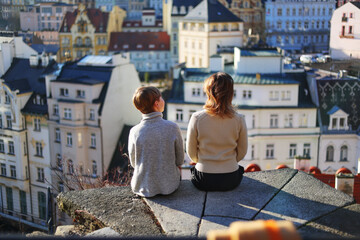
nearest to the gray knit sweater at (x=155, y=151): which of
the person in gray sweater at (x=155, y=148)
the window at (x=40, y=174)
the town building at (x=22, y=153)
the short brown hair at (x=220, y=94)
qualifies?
the person in gray sweater at (x=155, y=148)

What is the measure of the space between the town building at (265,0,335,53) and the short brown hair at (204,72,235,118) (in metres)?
9.89

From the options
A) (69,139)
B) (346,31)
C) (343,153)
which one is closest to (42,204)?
(69,139)

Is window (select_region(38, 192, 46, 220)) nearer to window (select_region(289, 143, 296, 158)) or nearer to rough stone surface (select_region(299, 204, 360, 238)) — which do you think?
window (select_region(289, 143, 296, 158))

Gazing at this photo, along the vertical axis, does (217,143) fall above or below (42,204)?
Answer: above

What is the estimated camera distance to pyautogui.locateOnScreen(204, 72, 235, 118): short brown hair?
113 inches

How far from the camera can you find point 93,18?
32531 mm

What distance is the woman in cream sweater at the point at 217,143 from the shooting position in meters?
3.02

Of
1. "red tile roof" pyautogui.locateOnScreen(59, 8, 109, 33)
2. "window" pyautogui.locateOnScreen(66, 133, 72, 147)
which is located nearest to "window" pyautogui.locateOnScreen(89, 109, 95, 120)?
"window" pyautogui.locateOnScreen(66, 133, 72, 147)

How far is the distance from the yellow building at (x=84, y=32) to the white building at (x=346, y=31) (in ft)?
72.7

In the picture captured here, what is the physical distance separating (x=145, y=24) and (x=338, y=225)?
35445mm

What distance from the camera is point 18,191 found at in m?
12.8

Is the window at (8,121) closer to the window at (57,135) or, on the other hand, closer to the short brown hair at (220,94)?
the window at (57,135)

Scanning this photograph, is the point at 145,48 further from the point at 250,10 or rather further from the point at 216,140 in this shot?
the point at 216,140

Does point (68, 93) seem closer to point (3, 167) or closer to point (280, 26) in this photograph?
point (3, 167)
